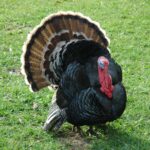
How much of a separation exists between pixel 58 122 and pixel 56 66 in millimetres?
562

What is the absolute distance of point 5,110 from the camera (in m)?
5.46

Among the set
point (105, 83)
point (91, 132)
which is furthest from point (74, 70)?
point (91, 132)

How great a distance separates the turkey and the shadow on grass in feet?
0.61

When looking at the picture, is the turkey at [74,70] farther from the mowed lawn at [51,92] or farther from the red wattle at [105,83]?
the mowed lawn at [51,92]

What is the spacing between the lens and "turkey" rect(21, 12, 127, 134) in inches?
177

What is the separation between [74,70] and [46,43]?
0.54 meters

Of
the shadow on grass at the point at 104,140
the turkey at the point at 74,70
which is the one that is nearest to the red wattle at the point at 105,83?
the turkey at the point at 74,70

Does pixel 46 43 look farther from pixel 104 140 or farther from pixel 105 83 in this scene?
pixel 104 140

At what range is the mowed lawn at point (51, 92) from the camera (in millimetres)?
4918

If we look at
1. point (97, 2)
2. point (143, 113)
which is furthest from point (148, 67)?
point (97, 2)

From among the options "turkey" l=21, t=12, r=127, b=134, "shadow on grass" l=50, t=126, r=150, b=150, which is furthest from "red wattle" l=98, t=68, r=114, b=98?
"shadow on grass" l=50, t=126, r=150, b=150

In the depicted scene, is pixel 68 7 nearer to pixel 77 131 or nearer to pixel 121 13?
pixel 121 13

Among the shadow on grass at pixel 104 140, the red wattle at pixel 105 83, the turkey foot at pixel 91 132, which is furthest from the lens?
the turkey foot at pixel 91 132

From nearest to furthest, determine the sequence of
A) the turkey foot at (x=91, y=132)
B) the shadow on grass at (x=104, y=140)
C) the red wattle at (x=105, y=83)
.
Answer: the red wattle at (x=105, y=83), the shadow on grass at (x=104, y=140), the turkey foot at (x=91, y=132)
